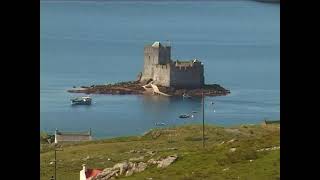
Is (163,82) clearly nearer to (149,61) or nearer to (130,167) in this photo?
(149,61)

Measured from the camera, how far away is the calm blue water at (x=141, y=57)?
444cm

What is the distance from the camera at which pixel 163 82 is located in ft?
14.7

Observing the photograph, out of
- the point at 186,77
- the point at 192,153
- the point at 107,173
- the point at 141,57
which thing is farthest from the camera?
the point at 141,57

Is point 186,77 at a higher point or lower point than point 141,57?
lower

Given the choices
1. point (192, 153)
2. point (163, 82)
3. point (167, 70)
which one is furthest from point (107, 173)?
point (192, 153)

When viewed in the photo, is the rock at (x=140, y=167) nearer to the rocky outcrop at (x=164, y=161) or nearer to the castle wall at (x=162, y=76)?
the rocky outcrop at (x=164, y=161)

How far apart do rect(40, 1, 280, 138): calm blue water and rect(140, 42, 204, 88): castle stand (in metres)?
0.10

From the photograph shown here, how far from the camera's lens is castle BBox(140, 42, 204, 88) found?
15.0 ft

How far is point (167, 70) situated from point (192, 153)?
2.87 ft

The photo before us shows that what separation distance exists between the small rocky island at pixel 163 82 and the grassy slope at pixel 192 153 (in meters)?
0.43

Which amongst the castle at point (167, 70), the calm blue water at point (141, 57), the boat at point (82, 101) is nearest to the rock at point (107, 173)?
the calm blue water at point (141, 57)

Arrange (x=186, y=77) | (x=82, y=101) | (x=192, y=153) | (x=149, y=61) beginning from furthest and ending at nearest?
(x=192, y=153), (x=149, y=61), (x=82, y=101), (x=186, y=77)
